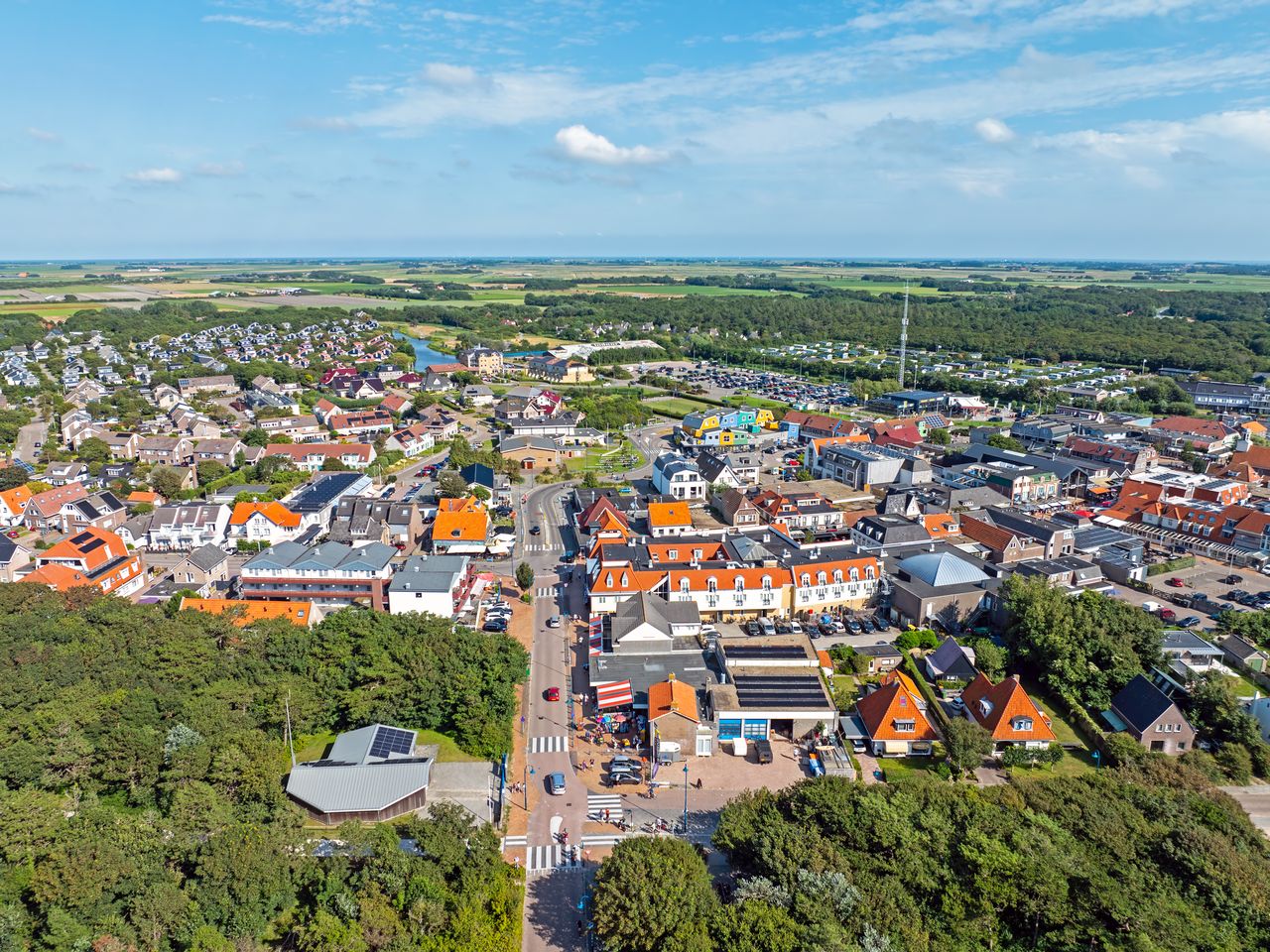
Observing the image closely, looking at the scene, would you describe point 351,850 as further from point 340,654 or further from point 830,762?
point 830,762

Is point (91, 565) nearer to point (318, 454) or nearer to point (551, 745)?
point (318, 454)

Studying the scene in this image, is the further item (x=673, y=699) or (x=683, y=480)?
(x=683, y=480)

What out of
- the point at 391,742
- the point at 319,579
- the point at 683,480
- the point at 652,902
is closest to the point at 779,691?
the point at 652,902

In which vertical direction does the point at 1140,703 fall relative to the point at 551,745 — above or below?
above

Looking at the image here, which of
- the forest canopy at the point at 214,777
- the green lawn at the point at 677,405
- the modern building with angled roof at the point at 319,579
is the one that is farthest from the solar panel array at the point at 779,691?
the green lawn at the point at 677,405

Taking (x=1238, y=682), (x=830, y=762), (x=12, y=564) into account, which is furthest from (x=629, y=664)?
(x=12, y=564)

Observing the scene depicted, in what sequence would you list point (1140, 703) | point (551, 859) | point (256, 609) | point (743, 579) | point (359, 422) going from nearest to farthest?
point (551, 859) < point (1140, 703) < point (256, 609) < point (743, 579) < point (359, 422)

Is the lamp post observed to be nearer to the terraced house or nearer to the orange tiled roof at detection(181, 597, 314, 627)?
the terraced house

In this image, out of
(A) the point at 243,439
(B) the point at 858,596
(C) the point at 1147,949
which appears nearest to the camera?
(C) the point at 1147,949
